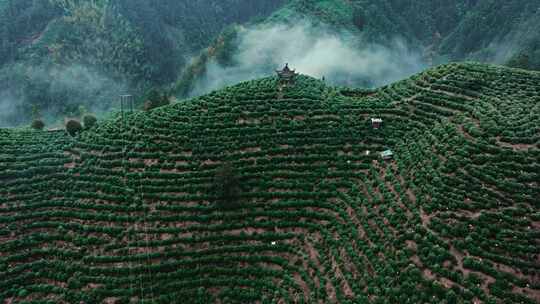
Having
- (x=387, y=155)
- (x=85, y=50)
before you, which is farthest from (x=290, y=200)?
(x=85, y=50)

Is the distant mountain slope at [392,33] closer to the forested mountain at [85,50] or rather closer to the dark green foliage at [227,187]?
the forested mountain at [85,50]

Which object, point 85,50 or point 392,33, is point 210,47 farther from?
point 392,33

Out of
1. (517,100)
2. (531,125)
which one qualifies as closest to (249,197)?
(531,125)

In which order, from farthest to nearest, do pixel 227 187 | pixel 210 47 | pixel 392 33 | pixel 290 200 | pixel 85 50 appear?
1. pixel 392 33
2. pixel 210 47
3. pixel 85 50
4. pixel 227 187
5. pixel 290 200

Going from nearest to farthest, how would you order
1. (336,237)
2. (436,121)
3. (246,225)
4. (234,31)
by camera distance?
(336,237) → (246,225) → (436,121) → (234,31)

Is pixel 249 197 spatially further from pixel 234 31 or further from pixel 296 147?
pixel 234 31

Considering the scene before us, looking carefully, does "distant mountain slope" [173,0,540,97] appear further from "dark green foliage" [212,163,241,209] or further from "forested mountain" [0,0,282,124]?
"dark green foliage" [212,163,241,209]

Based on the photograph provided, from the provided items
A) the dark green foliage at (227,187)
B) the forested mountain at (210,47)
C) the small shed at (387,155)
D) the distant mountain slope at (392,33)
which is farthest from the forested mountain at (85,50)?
the small shed at (387,155)

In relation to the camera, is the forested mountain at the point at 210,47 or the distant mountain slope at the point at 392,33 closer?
the forested mountain at the point at 210,47

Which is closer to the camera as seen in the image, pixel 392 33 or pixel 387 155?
pixel 387 155
